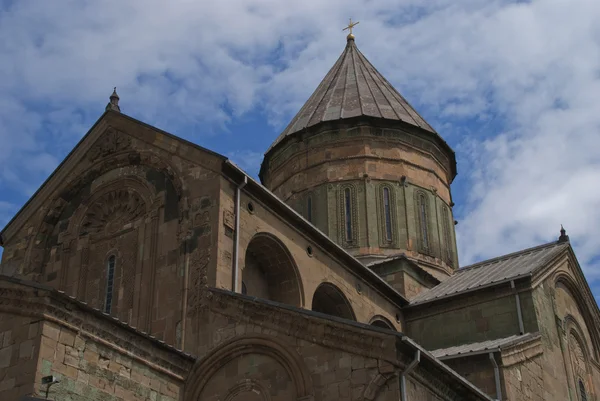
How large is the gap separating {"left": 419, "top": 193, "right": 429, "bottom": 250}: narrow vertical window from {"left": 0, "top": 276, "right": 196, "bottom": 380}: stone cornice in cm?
1348

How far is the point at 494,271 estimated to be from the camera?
80.0 feet

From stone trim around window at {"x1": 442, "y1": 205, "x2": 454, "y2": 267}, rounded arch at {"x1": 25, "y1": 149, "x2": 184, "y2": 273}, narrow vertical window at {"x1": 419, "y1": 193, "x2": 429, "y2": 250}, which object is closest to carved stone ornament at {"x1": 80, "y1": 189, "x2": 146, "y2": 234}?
rounded arch at {"x1": 25, "y1": 149, "x2": 184, "y2": 273}

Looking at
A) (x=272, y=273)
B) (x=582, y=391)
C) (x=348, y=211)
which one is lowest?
(x=582, y=391)

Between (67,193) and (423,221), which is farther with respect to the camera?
(423,221)

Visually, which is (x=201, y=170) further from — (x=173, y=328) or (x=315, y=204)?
(x=315, y=204)

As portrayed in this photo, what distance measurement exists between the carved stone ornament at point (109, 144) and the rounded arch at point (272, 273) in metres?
3.77

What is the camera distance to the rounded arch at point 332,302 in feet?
66.8

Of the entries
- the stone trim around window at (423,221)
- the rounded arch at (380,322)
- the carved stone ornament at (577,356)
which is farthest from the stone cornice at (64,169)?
the carved stone ornament at (577,356)

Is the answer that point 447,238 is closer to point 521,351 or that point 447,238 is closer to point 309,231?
point 521,351

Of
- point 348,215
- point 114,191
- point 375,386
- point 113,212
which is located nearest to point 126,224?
Result: point 113,212

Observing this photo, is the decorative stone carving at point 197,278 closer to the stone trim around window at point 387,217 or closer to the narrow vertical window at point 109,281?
the narrow vertical window at point 109,281

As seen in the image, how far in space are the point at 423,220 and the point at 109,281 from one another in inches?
484

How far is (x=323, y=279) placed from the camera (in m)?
19.8

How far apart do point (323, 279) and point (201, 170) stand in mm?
4099
